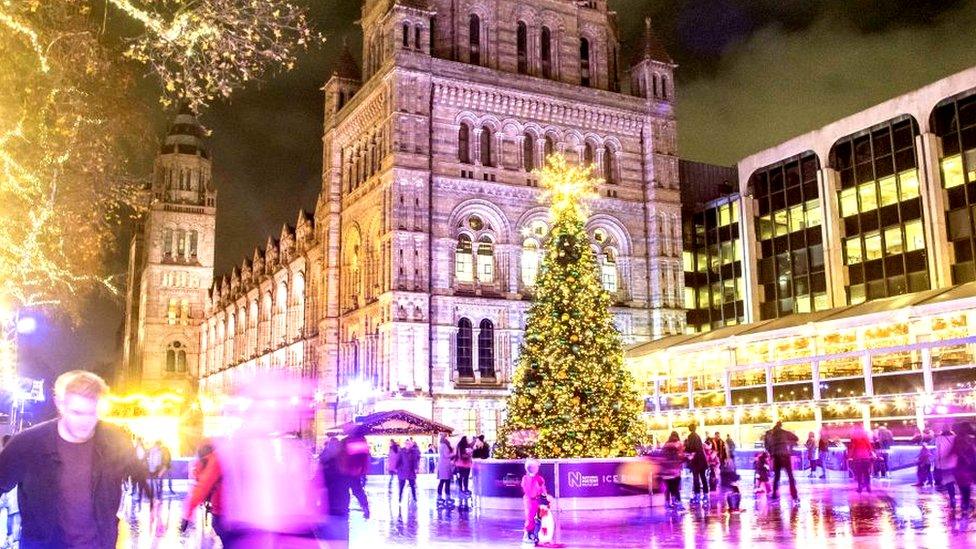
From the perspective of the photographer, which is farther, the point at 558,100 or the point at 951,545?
the point at 558,100

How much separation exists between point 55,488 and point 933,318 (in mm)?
29858

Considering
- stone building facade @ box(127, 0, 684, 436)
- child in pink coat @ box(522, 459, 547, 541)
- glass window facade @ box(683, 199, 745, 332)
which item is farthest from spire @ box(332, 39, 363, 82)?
child in pink coat @ box(522, 459, 547, 541)

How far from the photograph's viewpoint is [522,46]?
162ft

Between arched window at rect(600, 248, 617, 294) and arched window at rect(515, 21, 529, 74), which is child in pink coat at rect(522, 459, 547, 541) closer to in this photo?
arched window at rect(600, 248, 617, 294)

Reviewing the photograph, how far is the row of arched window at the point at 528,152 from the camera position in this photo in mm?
46000

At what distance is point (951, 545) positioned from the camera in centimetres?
1131

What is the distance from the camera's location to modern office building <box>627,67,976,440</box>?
30531 mm

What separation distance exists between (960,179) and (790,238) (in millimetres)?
10204

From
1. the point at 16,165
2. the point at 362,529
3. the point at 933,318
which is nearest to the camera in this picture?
the point at 16,165

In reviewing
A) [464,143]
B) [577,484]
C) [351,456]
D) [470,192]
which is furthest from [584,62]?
[351,456]

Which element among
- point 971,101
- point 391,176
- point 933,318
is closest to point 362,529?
point 933,318

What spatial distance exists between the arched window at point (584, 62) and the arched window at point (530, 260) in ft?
34.0

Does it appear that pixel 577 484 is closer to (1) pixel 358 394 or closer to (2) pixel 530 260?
(1) pixel 358 394

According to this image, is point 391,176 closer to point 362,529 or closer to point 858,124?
point 858,124
